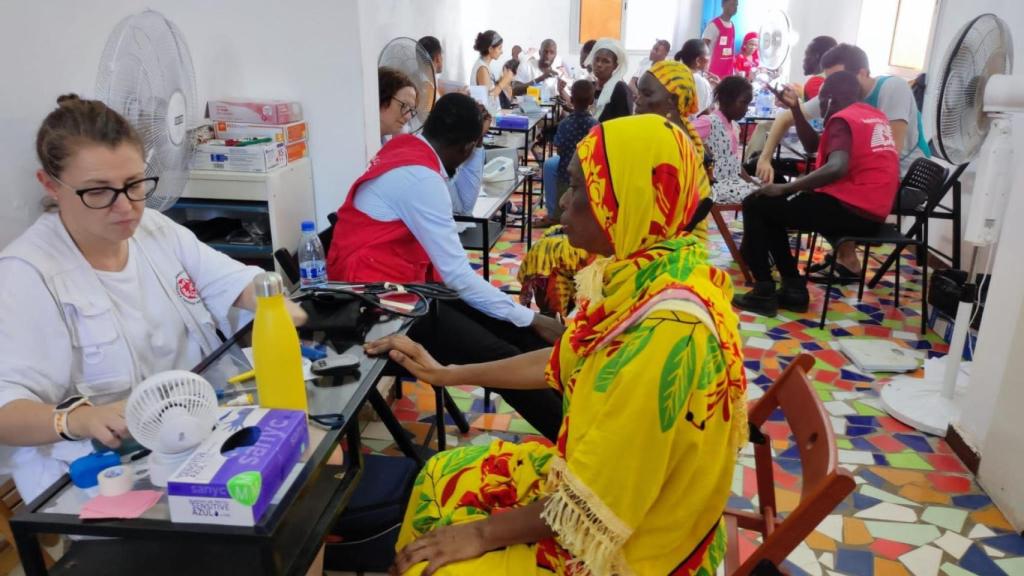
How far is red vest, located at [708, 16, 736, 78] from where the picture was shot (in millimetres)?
7512

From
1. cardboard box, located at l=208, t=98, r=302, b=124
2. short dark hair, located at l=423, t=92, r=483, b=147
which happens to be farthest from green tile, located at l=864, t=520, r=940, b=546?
cardboard box, located at l=208, t=98, r=302, b=124

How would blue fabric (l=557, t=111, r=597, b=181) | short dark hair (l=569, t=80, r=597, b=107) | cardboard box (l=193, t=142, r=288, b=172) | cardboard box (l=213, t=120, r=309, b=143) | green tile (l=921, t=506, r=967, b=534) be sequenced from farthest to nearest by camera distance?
short dark hair (l=569, t=80, r=597, b=107), blue fabric (l=557, t=111, r=597, b=181), cardboard box (l=213, t=120, r=309, b=143), cardboard box (l=193, t=142, r=288, b=172), green tile (l=921, t=506, r=967, b=534)

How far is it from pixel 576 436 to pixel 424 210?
1079 mm

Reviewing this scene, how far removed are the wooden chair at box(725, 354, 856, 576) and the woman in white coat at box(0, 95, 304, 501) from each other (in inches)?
36.6

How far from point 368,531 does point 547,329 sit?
0.80m

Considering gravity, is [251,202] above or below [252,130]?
below

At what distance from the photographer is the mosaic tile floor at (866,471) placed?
5.89 ft

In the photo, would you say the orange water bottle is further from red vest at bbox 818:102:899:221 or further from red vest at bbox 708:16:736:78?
red vest at bbox 708:16:736:78

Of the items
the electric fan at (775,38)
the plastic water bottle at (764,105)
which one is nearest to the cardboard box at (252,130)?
the plastic water bottle at (764,105)

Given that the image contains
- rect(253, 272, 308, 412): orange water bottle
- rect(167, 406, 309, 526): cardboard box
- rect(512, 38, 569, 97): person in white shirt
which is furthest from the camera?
rect(512, 38, 569, 97): person in white shirt

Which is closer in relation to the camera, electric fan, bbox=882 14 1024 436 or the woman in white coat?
the woman in white coat

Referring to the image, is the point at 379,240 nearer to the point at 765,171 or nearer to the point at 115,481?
the point at 115,481

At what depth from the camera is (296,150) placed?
2594mm

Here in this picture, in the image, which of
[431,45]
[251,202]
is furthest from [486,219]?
[431,45]
